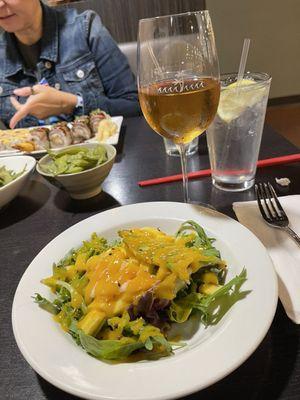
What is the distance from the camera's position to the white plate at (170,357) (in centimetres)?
35

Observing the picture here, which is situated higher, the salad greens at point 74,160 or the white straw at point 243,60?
the white straw at point 243,60

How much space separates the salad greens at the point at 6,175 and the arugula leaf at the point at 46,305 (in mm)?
518

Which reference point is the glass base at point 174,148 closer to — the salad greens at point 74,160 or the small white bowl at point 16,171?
the salad greens at point 74,160

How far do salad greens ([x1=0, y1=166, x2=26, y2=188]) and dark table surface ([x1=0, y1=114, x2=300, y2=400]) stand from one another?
6 centimetres

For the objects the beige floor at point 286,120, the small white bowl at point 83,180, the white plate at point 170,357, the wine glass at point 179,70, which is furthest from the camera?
the beige floor at point 286,120

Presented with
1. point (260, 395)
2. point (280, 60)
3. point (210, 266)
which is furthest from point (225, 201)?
point (280, 60)

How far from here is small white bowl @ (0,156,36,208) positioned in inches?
33.3

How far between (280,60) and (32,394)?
3.98 meters

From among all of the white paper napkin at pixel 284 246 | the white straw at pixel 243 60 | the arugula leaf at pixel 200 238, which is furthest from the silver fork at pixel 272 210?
the white straw at pixel 243 60

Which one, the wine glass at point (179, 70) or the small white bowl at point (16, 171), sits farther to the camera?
the small white bowl at point (16, 171)

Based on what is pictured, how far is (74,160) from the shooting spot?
856 mm

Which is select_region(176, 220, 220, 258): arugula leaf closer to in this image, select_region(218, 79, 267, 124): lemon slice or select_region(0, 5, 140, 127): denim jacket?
select_region(218, 79, 267, 124): lemon slice

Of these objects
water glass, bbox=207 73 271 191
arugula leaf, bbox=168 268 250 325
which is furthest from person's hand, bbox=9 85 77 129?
arugula leaf, bbox=168 268 250 325

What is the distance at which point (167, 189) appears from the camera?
34.5 inches
